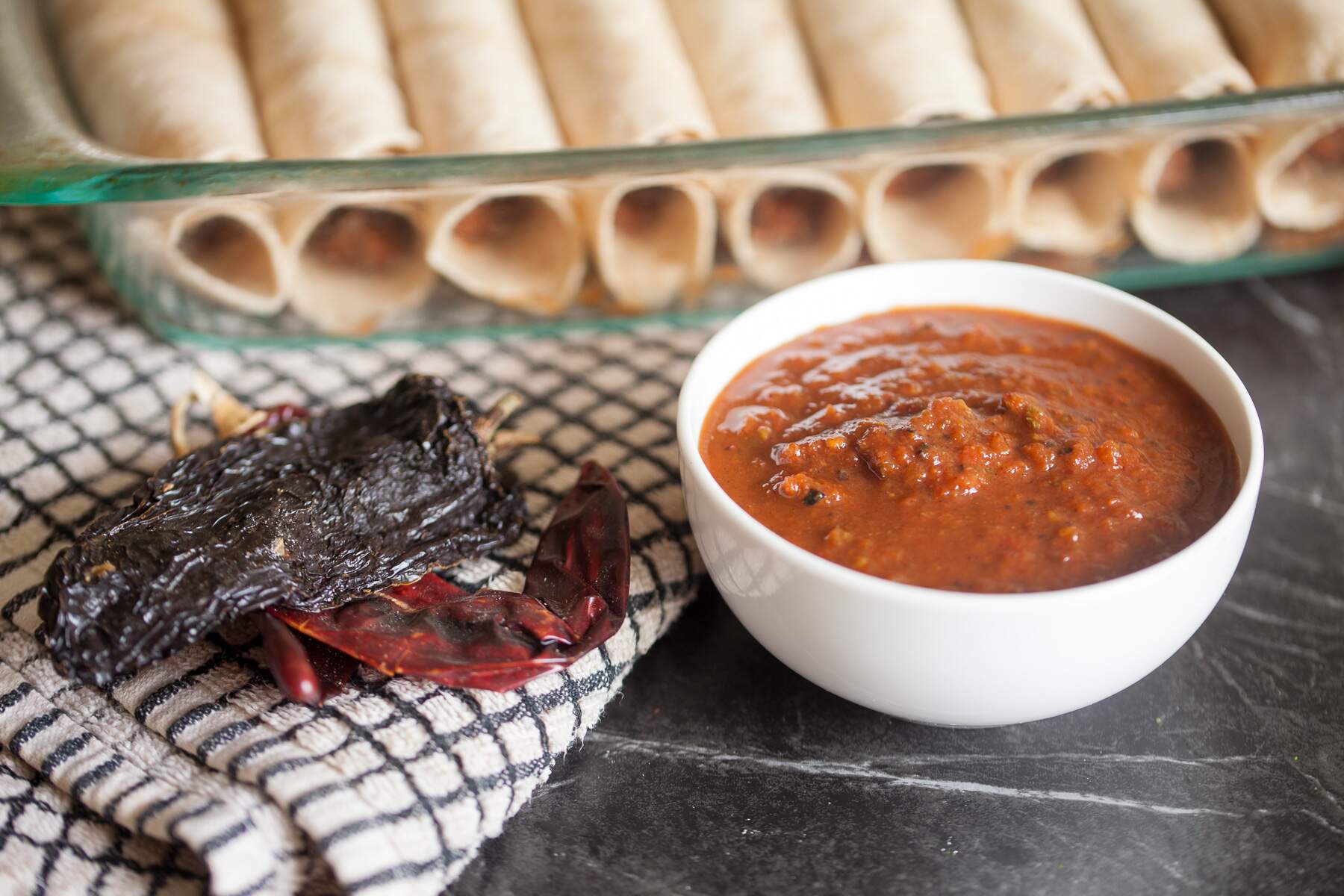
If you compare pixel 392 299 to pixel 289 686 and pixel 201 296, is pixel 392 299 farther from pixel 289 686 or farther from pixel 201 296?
pixel 289 686

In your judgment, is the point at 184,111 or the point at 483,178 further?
the point at 184,111

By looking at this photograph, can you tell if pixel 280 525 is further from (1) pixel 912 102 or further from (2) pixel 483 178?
(1) pixel 912 102

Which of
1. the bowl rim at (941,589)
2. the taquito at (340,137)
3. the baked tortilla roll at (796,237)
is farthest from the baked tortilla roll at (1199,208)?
the taquito at (340,137)

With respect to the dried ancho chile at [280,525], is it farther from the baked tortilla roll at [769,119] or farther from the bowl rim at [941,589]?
the baked tortilla roll at [769,119]

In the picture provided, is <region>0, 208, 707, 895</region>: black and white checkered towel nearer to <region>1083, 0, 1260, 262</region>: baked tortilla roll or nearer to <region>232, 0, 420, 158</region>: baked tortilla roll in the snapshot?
<region>232, 0, 420, 158</region>: baked tortilla roll

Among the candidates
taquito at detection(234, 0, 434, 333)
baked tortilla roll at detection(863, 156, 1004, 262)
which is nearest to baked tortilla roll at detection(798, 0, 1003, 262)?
baked tortilla roll at detection(863, 156, 1004, 262)

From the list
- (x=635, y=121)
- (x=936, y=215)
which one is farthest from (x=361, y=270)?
(x=936, y=215)
